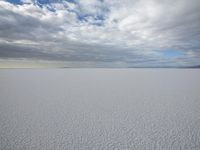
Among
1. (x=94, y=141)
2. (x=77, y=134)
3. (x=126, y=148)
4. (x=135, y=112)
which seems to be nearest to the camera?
(x=126, y=148)

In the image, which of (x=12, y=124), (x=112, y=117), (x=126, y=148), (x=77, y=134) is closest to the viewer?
(x=126, y=148)

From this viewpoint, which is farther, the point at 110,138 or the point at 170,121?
the point at 170,121

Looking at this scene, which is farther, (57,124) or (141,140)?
(57,124)

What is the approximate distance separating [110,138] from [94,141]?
29 cm

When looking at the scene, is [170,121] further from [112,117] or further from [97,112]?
Answer: [97,112]

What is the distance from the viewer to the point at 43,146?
2148mm

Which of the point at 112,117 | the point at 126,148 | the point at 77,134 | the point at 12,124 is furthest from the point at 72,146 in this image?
the point at 12,124

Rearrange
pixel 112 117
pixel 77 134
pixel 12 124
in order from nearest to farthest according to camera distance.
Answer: pixel 77 134 < pixel 12 124 < pixel 112 117

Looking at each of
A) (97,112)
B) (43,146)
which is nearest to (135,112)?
(97,112)

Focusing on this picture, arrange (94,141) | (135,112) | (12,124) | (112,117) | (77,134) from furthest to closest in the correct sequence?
(135,112)
(112,117)
(12,124)
(77,134)
(94,141)

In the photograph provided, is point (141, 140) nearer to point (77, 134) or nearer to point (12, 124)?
point (77, 134)

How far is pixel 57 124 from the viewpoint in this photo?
2.93 meters

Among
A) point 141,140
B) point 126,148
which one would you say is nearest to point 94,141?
point 126,148

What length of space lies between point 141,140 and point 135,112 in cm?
146
